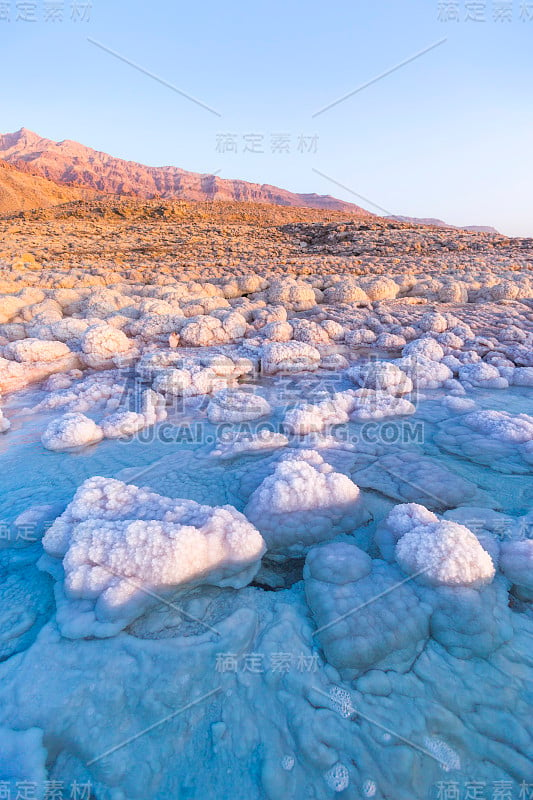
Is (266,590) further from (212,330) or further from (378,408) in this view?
(212,330)

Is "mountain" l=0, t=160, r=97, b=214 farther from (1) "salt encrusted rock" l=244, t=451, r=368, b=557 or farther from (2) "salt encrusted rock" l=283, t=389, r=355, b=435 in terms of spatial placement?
(1) "salt encrusted rock" l=244, t=451, r=368, b=557

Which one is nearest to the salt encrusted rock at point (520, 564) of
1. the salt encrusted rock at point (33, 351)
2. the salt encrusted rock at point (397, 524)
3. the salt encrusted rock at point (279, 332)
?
the salt encrusted rock at point (397, 524)

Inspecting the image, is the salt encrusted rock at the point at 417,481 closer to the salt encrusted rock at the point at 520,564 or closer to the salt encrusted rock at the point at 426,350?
the salt encrusted rock at the point at 520,564

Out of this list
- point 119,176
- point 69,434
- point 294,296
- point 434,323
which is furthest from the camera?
point 119,176

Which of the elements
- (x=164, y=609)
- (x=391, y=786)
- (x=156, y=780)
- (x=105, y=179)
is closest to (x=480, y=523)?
(x=391, y=786)

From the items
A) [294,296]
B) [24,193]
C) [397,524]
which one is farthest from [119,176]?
[397,524]

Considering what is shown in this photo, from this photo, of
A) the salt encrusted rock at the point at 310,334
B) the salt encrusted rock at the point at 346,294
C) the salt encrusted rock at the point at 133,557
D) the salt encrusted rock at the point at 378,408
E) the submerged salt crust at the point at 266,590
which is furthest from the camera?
the salt encrusted rock at the point at 346,294

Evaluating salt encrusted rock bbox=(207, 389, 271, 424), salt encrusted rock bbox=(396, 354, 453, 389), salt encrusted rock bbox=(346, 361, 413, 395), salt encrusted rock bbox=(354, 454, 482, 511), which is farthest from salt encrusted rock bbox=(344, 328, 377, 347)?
salt encrusted rock bbox=(354, 454, 482, 511)
